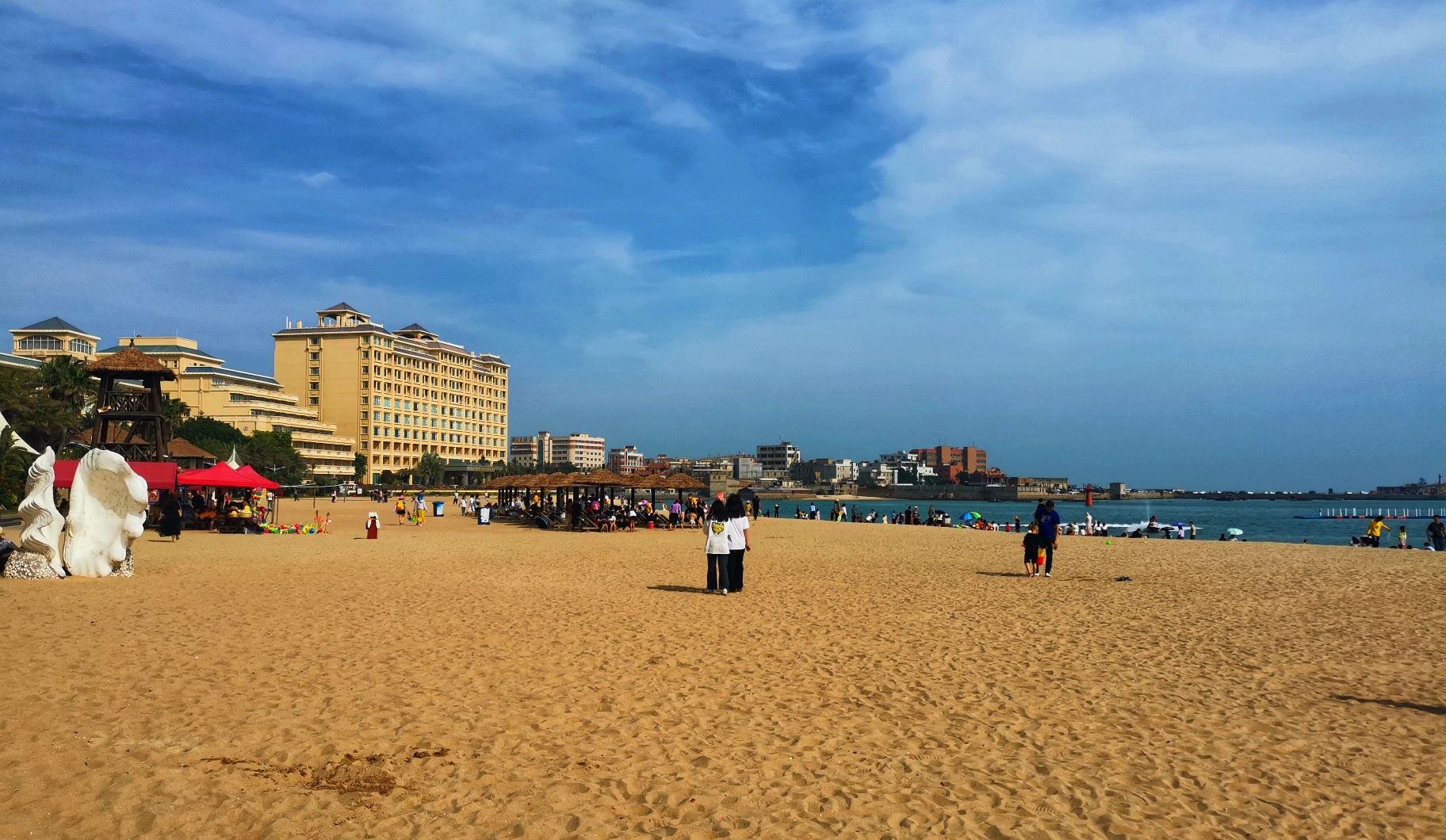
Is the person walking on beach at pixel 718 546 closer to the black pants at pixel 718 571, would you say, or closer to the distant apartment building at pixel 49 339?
the black pants at pixel 718 571

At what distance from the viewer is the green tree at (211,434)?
67.6 m

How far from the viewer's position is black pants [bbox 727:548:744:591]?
13.1 meters

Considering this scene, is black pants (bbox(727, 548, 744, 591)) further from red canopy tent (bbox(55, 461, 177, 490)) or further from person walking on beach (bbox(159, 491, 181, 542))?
red canopy tent (bbox(55, 461, 177, 490))

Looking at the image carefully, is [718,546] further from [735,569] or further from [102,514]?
[102,514]

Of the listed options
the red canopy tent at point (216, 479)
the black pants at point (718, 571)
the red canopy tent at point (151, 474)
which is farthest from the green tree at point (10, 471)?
the black pants at point (718, 571)

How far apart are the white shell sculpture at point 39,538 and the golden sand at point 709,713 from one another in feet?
1.87

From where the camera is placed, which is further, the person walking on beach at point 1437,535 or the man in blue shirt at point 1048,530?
the person walking on beach at point 1437,535

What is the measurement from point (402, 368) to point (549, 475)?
255 feet

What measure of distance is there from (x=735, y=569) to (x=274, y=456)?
70.1m

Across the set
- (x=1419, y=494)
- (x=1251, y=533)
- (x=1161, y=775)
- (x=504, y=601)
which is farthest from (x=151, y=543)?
(x=1419, y=494)

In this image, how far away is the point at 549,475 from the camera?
102ft

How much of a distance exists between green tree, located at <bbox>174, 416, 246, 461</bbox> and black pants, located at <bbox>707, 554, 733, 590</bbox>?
210ft

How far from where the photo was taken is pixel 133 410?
2986 cm

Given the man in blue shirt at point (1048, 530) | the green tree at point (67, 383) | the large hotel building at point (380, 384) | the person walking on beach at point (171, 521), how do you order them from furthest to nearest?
1. the large hotel building at point (380, 384)
2. the green tree at point (67, 383)
3. the person walking on beach at point (171, 521)
4. the man in blue shirt at point (1048, 530)
